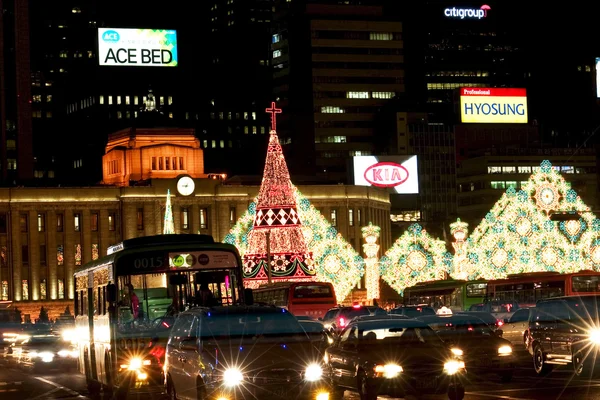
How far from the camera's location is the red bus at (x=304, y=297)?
5091 centimetres

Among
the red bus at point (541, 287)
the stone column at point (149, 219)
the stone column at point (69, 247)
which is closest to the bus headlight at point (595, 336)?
the red bus at point (541, 287)

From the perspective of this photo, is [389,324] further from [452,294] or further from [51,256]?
[51,256]

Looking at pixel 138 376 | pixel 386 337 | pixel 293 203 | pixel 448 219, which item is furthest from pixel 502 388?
pixel 448 219

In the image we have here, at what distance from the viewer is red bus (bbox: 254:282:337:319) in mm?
50906

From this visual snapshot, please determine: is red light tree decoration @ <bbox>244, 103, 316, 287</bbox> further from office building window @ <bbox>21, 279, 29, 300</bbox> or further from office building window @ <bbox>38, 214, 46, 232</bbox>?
office building window @ <bbox>38, 214, 46, 232</bbox>

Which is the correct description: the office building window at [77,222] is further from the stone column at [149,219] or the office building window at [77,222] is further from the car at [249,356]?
the car at [249,356]

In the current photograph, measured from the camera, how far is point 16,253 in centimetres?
11231

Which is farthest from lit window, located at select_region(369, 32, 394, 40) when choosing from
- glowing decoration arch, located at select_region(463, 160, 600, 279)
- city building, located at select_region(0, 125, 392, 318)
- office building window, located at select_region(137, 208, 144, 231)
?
glowing decoration arch, located at select_region(463, 160, 600, 279)

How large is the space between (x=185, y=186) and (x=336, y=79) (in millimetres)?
62258

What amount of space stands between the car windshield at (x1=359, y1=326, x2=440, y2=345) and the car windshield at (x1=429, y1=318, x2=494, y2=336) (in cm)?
361

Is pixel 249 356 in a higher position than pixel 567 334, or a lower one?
higher

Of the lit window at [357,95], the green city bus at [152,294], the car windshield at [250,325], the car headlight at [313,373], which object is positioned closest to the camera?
the car headlight at [313,373]

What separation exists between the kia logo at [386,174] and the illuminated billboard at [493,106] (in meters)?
29.0

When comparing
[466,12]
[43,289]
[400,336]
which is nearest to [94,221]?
[43,289]
